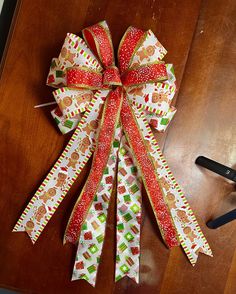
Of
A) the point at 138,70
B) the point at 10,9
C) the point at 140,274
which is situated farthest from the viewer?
the point at 10,9

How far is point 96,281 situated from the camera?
0.87m

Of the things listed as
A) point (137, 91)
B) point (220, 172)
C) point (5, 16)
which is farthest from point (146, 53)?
point (5, 16)

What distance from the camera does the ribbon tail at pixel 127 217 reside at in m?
0.85

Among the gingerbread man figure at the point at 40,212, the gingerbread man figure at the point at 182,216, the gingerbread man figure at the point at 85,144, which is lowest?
the gingerbread man figure at the point at 40,212

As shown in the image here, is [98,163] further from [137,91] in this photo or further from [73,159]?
[137,91]

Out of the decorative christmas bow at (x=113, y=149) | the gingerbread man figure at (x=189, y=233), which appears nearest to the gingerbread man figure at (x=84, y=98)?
the decorative christmas bow at (x=113, y=149)

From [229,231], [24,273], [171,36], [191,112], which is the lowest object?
[24,273]

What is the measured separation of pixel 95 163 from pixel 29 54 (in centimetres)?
28

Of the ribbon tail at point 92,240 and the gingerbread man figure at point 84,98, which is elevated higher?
the gingerbread man figure at point 84,98

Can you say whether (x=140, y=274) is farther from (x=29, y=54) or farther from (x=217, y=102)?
(x=29, y=54)

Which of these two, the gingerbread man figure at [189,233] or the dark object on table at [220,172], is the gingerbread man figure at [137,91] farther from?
the gingerbread man figure at [189,233]

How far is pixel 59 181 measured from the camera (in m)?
0.85

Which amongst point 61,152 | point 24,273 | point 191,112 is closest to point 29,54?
point 61,152

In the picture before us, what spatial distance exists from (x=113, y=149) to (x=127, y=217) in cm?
15
